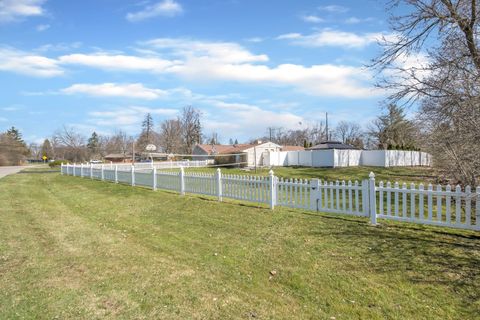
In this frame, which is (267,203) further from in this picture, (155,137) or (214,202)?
(155,137)

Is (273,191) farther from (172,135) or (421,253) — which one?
(172,135)

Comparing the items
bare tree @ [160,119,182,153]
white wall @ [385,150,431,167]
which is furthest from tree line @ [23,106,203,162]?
white wall @ [385,150,431,167]

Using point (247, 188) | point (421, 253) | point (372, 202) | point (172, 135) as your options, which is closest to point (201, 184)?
point (247, 188)

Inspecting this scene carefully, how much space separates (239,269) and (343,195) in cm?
387

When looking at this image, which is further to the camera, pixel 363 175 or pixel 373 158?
pixel 373 158

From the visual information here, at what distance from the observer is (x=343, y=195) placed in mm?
7660

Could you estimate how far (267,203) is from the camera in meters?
9.33

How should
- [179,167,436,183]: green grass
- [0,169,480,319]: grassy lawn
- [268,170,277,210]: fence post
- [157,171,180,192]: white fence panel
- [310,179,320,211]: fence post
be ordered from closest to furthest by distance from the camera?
[0,169,480,319]: grassy lawn, [310,179,320,211]: fence post, [268,170,277,210]: fence post, [157,171,180,192]: white fence panel, [179,167,436,183]: green grass

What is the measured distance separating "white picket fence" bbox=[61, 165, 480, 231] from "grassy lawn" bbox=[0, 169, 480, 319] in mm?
351

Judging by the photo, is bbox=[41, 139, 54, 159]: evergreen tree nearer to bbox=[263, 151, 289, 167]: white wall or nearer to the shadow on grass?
bbox=[263, 151, 289, 167]: white wall

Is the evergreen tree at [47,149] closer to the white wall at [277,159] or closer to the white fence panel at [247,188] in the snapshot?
the white wall at [277,159]

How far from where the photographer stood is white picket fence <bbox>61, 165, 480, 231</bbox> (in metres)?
6.13

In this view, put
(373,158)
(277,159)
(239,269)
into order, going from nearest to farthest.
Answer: (239,269)
(373,158)
(277,159)

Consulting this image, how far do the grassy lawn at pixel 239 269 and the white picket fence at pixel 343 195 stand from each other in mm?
351
